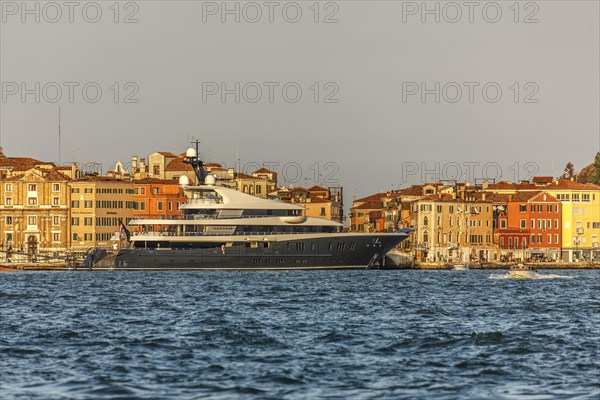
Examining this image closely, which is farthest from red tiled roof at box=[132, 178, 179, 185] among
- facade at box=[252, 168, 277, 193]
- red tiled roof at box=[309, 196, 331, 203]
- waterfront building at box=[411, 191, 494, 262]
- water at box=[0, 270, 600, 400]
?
water at box=[0, 270, 600, 400]

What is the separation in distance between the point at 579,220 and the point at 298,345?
10790cm

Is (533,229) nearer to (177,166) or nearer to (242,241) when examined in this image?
(177,166)

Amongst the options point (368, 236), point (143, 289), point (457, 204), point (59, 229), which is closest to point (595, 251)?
point (457, 204)

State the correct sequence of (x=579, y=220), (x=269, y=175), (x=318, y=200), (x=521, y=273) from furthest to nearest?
1. (x=269, y=175)
2. (x=579, y=220)
3. (x=318, y=200)
4. (x=521, y=273)

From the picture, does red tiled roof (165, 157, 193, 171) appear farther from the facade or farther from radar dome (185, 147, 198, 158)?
radar dome (185, 147, 198, 158)

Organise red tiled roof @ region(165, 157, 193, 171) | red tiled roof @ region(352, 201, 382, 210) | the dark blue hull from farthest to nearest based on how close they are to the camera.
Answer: red tiled roof @ region(352, 201, 382, 210) < red tiled roof @ region(165, 157, 193, 171) < the dark blue hull

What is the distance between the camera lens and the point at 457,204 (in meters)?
138

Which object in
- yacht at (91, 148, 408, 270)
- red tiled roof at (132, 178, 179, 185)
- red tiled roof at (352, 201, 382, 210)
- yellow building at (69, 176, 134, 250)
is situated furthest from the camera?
red tiled roof at (352, 201, 382, 210)

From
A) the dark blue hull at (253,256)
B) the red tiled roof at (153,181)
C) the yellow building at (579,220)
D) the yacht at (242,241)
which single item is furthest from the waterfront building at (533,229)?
the dark blue hull at (253,256)

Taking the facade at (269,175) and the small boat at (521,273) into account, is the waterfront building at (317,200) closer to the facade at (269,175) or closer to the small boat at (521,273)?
the facade at (269,175)

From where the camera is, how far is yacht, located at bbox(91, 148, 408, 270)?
101000 millimetres

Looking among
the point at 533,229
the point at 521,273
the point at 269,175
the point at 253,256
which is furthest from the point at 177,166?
the point at 521,273

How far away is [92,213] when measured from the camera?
132 metres

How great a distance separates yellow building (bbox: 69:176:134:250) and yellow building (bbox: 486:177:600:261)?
1681 inches
